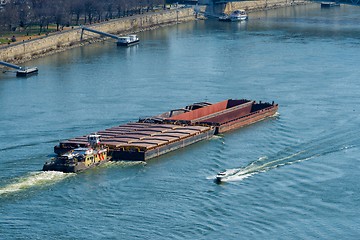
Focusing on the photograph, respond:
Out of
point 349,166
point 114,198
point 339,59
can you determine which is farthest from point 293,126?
point 339,59

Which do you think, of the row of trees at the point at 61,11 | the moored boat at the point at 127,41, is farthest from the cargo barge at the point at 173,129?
the row of trees at the point at 61,11

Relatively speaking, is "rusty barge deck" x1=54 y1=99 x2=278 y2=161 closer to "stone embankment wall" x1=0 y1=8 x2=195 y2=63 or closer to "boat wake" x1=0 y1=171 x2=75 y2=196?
"boat wake" x1=0 y1=171 x2=75 y2=196

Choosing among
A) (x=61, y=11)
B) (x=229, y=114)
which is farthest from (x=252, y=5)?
(x=229, y=114)

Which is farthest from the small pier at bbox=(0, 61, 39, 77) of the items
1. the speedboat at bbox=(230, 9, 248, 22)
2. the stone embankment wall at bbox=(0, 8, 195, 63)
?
the speedboat at bbox=(230, 9, 248, 22)

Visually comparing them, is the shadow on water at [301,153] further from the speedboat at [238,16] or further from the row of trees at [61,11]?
the speedboat at [238,16]

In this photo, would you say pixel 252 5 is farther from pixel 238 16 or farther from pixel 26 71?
pixel 26 71

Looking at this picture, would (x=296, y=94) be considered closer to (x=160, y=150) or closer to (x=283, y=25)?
(x=160, y=150)

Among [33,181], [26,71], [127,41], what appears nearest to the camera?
[33,181]
